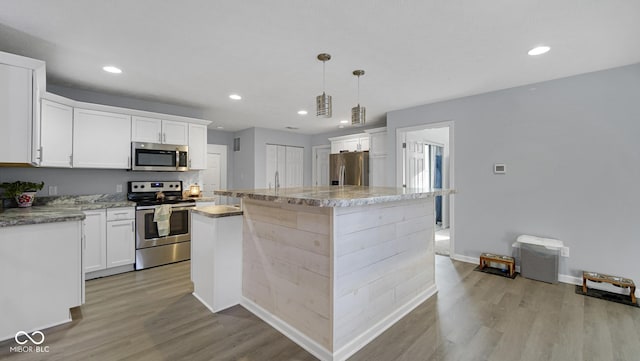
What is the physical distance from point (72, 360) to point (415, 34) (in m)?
3.46

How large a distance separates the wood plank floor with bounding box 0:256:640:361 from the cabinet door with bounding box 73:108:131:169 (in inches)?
66.7

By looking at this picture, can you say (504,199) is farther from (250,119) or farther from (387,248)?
(250,119)

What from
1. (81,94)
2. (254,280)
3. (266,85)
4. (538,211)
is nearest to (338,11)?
(266,85)

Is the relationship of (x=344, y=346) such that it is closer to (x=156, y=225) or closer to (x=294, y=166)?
(x=156, y=225)

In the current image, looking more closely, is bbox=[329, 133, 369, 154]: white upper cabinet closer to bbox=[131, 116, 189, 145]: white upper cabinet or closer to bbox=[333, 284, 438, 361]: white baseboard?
bbox=[131, 116, 189, 145]: white upper cabinet

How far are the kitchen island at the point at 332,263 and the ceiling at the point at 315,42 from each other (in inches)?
51.4

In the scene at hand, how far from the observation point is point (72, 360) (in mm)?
1858

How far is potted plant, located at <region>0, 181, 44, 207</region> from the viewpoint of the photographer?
9.90 ft

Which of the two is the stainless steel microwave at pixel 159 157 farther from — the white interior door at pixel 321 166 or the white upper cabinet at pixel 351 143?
the white interior door at pixel 321 166

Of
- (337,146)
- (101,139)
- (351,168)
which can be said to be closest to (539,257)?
(351,168)

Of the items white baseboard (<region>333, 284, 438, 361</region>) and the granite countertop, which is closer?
white baseboard (<region>333, 284, 438, 361</region>)

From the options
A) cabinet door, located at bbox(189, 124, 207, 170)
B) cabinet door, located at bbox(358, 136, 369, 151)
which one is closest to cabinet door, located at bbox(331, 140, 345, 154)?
cabinet door, located at bbox(358, 136, 369, 151)

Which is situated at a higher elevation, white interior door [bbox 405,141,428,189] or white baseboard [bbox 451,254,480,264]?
white interior door [bbox 405,141,428,189]

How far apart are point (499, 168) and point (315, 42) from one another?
2951mm
